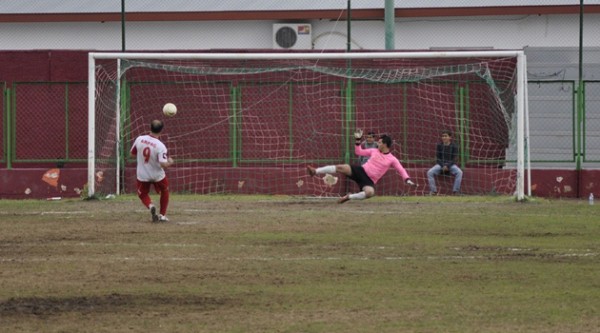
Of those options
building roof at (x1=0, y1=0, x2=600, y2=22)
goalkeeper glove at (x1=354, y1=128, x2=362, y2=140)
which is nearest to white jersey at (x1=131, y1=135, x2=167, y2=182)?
goalkeeper glove at (x1=354, y1=128, x2=362, y2=140)

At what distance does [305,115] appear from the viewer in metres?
29.4

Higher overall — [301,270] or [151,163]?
[151,163]

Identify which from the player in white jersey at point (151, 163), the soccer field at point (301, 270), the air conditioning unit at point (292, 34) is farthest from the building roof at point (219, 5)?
the player in white jersey at point (151, 163)

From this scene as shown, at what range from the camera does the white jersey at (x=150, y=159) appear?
2072 centimetres

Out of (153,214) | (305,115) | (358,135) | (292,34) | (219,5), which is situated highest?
(219,5)

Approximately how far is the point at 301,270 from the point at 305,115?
15.1 metres

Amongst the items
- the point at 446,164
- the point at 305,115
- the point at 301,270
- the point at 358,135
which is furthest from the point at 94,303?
the point at 305,115

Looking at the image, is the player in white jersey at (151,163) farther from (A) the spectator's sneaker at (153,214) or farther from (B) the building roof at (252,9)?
(B) the building roof at (252,9)

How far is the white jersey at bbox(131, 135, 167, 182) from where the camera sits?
20719 millimetres

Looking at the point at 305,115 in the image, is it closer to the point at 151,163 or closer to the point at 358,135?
the point at 358,135

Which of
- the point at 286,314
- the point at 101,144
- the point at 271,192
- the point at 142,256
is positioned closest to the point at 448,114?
the point at 271,192

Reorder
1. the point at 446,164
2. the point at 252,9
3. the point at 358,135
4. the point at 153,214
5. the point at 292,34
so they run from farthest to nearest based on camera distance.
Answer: the point at 252,9 → the point at 292,34 → the point at 446,164 → the point at 358,135 → the point at 153,214

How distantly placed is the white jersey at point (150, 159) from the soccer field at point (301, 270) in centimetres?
66

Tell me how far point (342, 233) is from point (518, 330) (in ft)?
25.8
